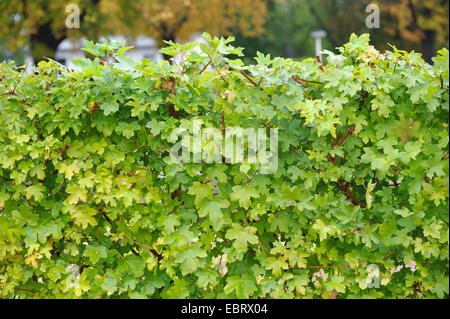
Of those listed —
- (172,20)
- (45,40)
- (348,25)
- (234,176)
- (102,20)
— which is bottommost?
(234,176)

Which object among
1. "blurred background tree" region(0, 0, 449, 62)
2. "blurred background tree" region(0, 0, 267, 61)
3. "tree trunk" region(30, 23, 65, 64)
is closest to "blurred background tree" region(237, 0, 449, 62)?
"blurred background tree" region(0, 0, 449, 62)

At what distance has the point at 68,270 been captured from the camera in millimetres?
2861

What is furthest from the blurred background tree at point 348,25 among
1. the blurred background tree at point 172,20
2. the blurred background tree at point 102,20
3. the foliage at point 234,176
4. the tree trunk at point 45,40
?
the foliage at point 234,176

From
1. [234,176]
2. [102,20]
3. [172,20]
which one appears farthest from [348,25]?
→ [234,176]

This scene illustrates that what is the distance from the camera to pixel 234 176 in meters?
2.63

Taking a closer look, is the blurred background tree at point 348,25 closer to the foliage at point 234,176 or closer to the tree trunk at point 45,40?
the tree trunk at point 45,40

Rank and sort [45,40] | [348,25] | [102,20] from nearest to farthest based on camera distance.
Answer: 1. [45,40]
2. [102,20]
3. [348,25]

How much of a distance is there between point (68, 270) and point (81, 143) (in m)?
0.83

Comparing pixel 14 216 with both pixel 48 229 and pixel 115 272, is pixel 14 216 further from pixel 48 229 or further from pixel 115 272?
pixel 115 272

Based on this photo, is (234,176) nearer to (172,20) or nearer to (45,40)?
(45,40)

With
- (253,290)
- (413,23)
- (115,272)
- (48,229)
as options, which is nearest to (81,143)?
(48,229)

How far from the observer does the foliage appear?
8.09ft

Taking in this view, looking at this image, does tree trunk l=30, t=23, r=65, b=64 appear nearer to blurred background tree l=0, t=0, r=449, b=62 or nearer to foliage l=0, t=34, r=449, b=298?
blurred background tree l=0, t=0, r=449, b=62

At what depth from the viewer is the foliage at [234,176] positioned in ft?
8.09
